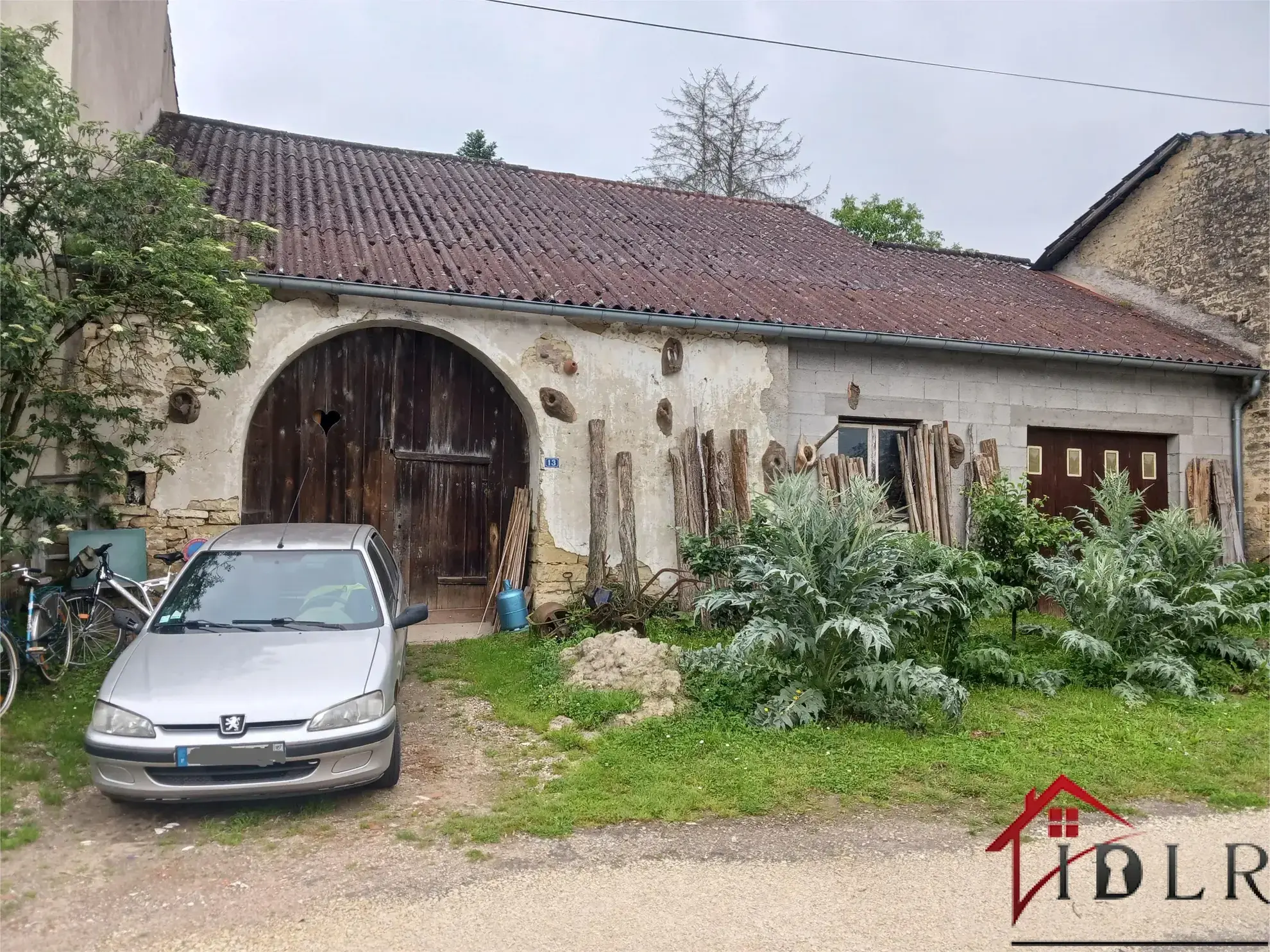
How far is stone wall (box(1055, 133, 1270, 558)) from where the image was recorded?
12.3 m

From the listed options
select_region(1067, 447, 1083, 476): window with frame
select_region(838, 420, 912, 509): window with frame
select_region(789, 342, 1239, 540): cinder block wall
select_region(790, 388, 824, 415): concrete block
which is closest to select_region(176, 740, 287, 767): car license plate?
select_region(789, 342, 1239, 540): cinder block wall

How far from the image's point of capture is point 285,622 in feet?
18.0

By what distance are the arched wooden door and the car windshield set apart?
10.4ft

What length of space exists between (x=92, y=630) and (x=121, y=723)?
334 centimetres

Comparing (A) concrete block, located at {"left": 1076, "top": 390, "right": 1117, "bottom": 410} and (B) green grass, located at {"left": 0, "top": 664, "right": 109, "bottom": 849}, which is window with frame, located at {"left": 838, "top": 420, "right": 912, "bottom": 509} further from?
(B) green grass, located at {"left": 0, "top": 664, "right": 109, "bottom": 849}

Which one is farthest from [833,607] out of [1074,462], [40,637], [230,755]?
[1074,462]

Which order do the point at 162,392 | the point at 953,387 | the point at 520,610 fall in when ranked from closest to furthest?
the point at 162,392
the point at 520,610
the point at 953,387

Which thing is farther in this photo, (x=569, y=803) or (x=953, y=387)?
(x=953, y=387)

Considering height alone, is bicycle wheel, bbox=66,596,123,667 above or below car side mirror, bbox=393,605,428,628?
below

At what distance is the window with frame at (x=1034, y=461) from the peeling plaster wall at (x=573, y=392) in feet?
12.2

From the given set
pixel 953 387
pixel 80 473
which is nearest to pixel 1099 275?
pixel 953 387

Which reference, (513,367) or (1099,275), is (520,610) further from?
(1099,275)

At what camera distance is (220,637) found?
5.28 metres

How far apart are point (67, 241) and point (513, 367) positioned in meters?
4.04
